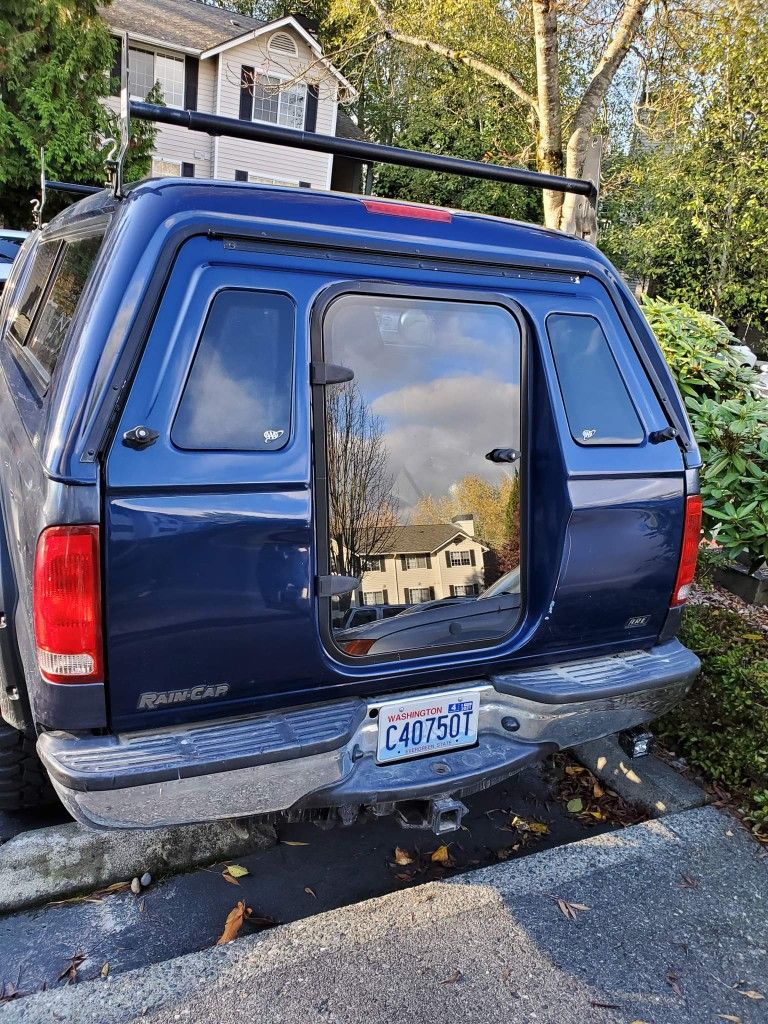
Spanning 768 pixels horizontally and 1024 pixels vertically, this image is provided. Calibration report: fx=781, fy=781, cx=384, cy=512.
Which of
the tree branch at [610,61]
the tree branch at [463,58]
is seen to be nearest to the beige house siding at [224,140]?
the tree branch at [463,58]

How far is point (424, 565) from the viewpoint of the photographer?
2762 millimetres

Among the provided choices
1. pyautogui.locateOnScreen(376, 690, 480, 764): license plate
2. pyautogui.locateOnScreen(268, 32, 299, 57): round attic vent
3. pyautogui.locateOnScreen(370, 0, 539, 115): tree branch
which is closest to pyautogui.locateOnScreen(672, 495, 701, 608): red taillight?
pyautogui.locateOnScreen(376, 690, 480, 764): license plate

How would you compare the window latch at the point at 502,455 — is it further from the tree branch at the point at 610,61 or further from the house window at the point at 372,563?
the tree branch at the point at 610,61

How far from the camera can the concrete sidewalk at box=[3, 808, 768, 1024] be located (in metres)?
2.29

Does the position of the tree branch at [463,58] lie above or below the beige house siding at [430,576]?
above

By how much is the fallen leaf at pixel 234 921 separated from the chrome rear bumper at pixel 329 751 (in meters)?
0.59

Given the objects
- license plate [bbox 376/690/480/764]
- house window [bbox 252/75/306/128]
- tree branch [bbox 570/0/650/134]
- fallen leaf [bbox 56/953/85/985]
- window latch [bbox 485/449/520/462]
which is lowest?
fallen leaf [bbox 56/953/85/985]

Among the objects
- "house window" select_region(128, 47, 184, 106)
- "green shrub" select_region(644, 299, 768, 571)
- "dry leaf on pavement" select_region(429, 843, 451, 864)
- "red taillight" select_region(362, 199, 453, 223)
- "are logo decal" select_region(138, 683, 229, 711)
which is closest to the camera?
"are logo decal" select_region(138, 683, 229, 711)

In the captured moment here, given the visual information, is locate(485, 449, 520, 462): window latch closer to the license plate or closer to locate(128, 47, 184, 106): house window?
the license plate

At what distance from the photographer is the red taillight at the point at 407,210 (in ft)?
8.16

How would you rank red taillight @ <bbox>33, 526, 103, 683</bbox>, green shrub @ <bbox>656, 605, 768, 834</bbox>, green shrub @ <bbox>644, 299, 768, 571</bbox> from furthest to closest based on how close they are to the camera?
1. green shrub @ <bbox>644, 299, 768, 571</bbox>
2. green shrub @ <bbox>656, 605, 768, 834</bbox>
3. red taillight @ <bbox>33, 526, 103, 683</bbox>

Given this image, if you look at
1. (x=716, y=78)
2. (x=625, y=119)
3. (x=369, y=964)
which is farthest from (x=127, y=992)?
(x=625, y=119)

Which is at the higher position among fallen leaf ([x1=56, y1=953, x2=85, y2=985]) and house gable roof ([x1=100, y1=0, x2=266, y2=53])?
house gable roof ([x1=100, y1=0, x2=266, y2=53])

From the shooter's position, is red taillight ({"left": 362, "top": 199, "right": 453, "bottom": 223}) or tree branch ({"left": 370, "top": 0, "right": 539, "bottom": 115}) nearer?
red taillight ({"left": 362, "top": 199, "right": 453, "bottom": 223})
